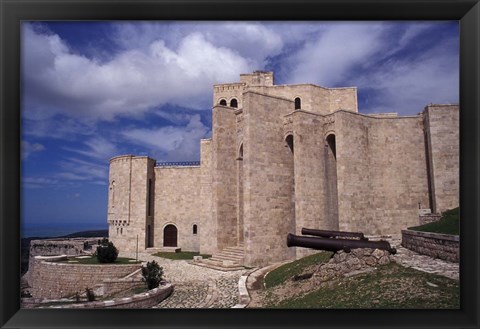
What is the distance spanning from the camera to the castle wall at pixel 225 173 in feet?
53.9

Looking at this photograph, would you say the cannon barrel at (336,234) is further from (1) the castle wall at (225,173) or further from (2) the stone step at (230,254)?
(1) the castle wall at (225,173)

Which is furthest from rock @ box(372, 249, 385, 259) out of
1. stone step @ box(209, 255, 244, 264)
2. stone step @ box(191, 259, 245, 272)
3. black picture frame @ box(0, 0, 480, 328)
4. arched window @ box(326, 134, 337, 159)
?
arched window @ box(326, 134, 337, 159)

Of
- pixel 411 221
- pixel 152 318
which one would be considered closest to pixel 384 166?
pixel 411 221

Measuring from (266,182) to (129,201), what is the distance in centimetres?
1093

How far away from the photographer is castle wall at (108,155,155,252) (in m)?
21.2

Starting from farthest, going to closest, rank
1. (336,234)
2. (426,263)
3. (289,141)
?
(289,141)
(336,234)
(426,263)

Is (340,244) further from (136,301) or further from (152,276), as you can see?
(152,276)

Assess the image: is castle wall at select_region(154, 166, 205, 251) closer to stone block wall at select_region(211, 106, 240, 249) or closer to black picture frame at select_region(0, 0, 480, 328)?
stone block wall at select_region(211, 106, 240, 249)

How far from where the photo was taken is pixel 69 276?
13992mm

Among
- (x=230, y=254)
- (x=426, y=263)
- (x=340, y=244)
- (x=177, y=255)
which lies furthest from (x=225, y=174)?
(x=426, y=263)

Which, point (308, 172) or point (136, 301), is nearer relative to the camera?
point (136, 301)

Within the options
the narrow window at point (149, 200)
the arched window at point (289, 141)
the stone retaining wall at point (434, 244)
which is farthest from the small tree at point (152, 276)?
the narrow window at point (149, 200)

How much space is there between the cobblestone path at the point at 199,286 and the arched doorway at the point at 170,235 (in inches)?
242

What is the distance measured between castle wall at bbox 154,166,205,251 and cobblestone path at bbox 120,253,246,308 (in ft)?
Result: 18.8
